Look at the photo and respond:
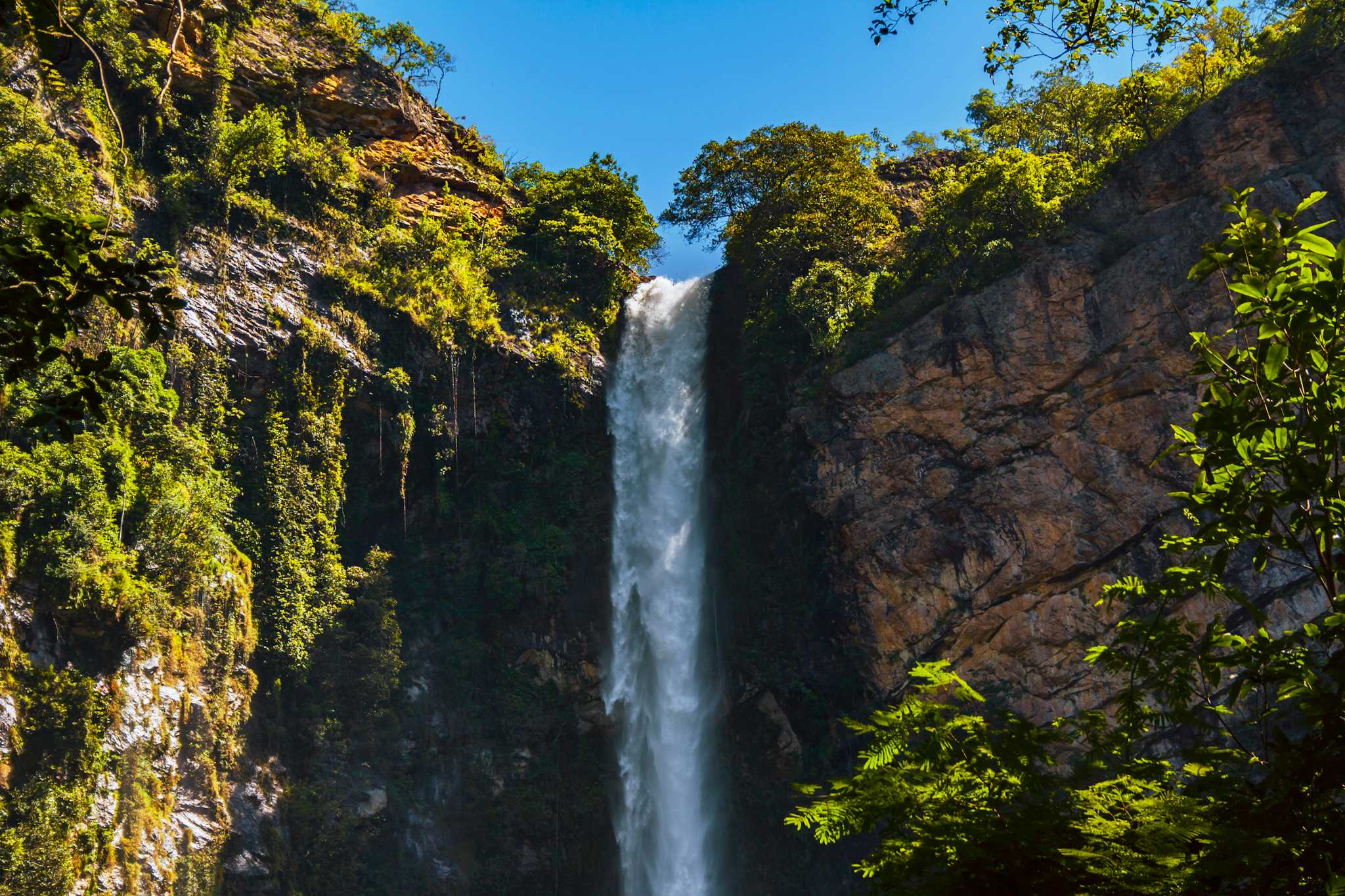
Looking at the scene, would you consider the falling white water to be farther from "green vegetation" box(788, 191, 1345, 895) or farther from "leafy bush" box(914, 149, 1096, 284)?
"green vegetation" box(788, 191, 1345, 895)

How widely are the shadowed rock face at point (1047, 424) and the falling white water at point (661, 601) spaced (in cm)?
446

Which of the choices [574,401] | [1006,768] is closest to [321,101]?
[574,401]

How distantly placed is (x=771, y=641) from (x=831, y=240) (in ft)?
36.7

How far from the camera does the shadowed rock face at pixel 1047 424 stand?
20.0 meters

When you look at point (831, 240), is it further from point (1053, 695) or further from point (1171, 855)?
point (1171, 855)

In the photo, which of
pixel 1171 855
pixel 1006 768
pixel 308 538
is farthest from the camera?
pixel 308 538

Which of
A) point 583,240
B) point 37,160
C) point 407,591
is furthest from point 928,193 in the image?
point 37,160

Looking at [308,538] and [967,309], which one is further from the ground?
[967,309]

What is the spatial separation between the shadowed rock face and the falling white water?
4463mm

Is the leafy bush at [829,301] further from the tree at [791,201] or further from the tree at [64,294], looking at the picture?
the tree at [64,294]

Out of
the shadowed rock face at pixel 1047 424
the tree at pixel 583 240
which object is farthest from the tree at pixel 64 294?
the tree at pixel 583 240

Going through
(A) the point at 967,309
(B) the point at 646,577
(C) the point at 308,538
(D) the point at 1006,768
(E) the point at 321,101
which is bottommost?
(D) the point at 1006,768

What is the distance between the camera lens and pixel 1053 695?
1945 centimetres

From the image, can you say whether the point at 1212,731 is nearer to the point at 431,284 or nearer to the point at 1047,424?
the point at 1047,424
